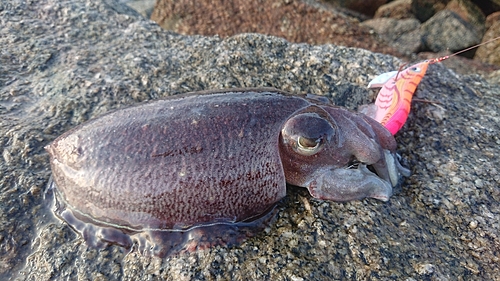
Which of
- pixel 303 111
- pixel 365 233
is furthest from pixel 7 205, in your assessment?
pixel 365 233

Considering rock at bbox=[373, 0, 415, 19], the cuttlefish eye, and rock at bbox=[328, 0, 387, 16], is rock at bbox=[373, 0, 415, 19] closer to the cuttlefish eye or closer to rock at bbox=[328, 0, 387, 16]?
rock at bbox=[328, 0, 387, 16]

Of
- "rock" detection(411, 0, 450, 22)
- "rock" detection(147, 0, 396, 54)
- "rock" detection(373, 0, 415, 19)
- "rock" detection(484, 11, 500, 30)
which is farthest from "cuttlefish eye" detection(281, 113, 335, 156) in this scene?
"rock" detection(484, 11, 500, 30)

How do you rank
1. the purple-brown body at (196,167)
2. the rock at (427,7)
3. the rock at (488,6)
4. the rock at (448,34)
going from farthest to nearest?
the rock at (427,7) < the rock at (488,6) < the rock at (448,34) < the purple-brown body at (196,167)

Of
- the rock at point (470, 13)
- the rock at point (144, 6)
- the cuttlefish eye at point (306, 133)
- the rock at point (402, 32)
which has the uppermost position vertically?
the cuttlefish eye at point (306, 133)

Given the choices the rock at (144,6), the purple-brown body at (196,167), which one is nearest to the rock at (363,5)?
the rock at (144,6)

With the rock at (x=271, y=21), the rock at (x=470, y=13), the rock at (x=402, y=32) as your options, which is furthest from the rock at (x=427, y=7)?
the rock at (x=271, y=21)

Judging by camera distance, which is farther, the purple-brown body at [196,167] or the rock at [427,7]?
the rock at [427,7]

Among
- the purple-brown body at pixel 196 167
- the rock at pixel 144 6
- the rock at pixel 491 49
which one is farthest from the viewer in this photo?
the rock at pixel 144 6

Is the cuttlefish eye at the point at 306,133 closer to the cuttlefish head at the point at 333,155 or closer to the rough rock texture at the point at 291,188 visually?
the cuttlefish head at the point at 333,155

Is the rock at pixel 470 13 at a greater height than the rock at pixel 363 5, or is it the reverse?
the rock at pixel 470 13
